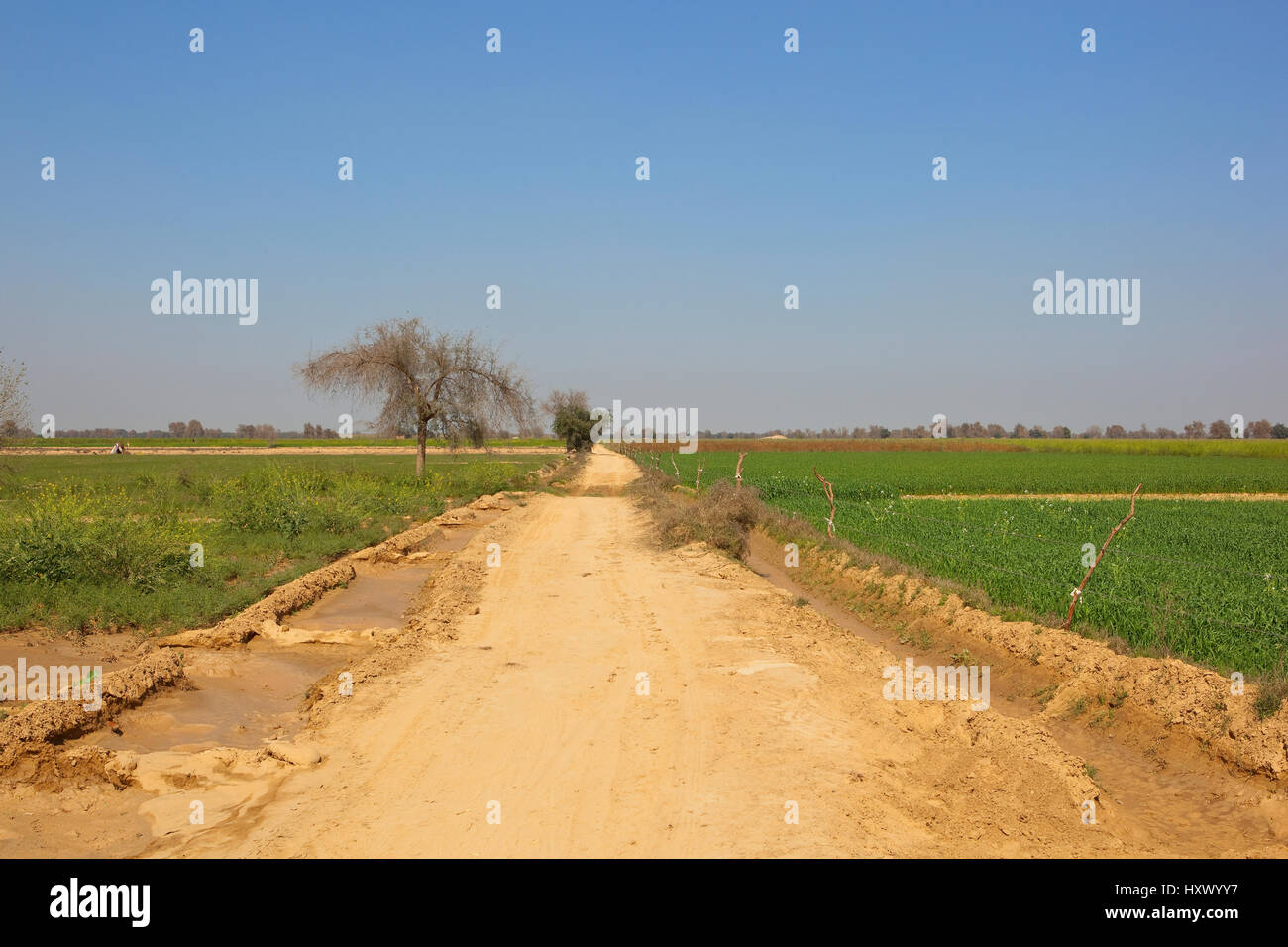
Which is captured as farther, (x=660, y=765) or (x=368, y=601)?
(x=368, y=601)

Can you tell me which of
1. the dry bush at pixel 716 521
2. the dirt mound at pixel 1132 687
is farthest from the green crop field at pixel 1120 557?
the dry bush at pixel 716 521

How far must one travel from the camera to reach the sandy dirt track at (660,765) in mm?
4719

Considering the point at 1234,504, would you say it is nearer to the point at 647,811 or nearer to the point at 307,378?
the point at 647,811

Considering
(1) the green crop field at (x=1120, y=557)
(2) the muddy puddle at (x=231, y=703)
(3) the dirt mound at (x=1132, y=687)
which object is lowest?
(2) the muddy puddle at (x=231, y=703)

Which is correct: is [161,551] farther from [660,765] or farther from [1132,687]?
[1132,687]

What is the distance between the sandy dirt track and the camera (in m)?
4.72

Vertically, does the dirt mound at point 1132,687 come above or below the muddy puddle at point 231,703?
above

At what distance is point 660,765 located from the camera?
584 centimetres

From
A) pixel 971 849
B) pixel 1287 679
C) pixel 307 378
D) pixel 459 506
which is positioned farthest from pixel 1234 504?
pixel 307 378

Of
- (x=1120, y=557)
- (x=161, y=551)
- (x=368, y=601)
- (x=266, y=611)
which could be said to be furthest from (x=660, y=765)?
(x=1120, y=557)

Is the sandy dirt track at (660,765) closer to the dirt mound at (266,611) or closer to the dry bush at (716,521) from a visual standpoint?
the dirt mound at (266,611)
